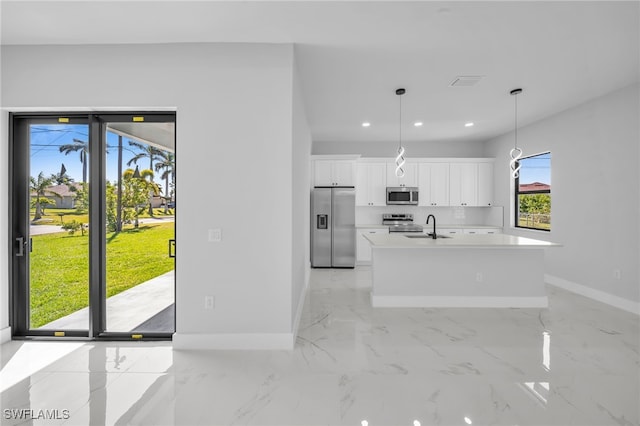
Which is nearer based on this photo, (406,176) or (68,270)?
(68,270)

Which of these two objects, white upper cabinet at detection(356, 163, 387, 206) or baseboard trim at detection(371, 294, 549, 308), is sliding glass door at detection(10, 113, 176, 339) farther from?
white upper cabinet at detection(356, 163, 387, 206)

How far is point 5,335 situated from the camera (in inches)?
115

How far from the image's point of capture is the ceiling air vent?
3.55 metres

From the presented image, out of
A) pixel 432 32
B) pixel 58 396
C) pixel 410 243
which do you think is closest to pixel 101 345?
pixel 58 396

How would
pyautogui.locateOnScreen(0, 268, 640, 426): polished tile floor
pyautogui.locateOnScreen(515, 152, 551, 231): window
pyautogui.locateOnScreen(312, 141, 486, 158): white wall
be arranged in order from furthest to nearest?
pyautogui.locateOnScreen(312, 141, 486, 158): white wall → pyautogui.locateOnScreen(515, 152, 551, 231): window → pyautogui.locateOnScreen(0, 268, 640, 426): polished tile floor

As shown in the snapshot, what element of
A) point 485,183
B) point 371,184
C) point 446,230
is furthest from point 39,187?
point 485,183

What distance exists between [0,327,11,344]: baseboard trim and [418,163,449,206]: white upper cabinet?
647 cm

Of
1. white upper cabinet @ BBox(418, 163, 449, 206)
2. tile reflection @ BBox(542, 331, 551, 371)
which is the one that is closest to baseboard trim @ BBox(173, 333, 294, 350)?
tile reflection @ BBox(542, 331, 551, 371)

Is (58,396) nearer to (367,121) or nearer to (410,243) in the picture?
(410,243)

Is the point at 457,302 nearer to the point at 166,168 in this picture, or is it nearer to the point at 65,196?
the point at 166,168

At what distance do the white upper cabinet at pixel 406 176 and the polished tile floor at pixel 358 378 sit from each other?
3853 millimetres

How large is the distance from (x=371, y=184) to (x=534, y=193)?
9.75ft

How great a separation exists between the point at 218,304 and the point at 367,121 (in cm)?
386

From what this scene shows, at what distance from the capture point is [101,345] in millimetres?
2877
